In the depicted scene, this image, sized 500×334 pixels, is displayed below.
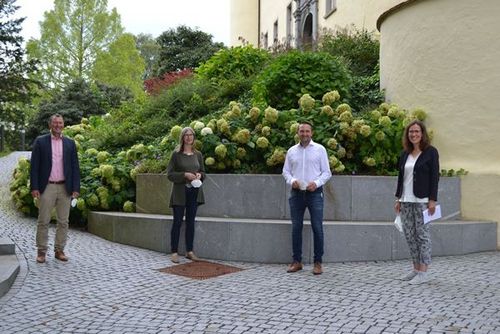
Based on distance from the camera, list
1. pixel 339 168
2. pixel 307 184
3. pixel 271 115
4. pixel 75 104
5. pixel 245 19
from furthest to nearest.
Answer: pixel 245 19, pixel 75 104, pixel 271 115, pixel 339 168, pixel 307 184

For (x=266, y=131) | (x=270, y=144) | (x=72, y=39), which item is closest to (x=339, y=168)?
(x=270, y=144)

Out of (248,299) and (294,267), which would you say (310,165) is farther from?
(248,299)

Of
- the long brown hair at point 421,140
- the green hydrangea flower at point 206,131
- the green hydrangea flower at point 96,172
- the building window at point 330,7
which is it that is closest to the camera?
the long brown hair at point 421,140

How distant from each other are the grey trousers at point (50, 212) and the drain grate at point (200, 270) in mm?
1351

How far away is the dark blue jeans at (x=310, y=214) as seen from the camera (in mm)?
6461

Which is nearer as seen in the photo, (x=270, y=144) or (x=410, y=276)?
(x=410, y=276)

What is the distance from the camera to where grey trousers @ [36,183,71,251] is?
22.2 feet

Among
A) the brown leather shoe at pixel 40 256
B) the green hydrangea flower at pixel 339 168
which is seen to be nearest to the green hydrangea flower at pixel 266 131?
the green hydrangea flower at pixel 339 168

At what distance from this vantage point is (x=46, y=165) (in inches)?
266

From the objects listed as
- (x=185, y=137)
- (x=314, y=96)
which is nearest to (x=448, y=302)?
(x=185, y=137)

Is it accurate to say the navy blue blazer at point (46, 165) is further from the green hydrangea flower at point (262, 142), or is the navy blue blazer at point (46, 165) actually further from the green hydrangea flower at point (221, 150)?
the green hydrangea flower at point (262, 142)

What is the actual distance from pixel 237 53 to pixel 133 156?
5.96 meters

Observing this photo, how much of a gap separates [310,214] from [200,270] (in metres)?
1.42

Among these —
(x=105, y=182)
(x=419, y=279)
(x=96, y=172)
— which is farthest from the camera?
(x=96, y=172)
